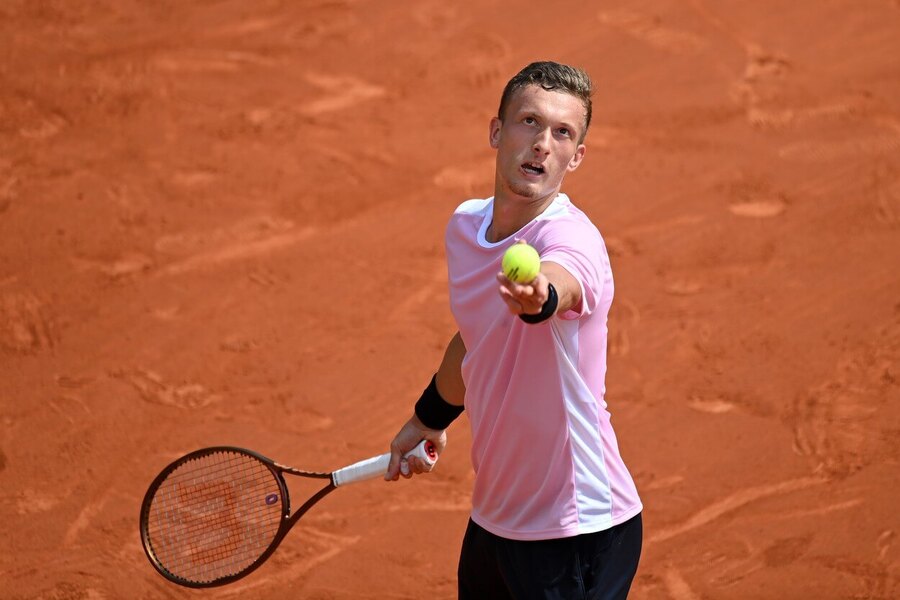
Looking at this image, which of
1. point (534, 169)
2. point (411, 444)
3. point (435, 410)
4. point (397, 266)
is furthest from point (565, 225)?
point (397, 266)

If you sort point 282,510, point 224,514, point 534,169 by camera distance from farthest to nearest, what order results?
point 224,514 < point 282,510 < point 534,169

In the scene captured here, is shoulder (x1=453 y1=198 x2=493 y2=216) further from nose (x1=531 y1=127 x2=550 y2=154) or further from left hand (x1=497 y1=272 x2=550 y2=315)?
left hand (x1=497 y1=272 x2=550 y2=315)

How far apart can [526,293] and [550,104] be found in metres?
0.73

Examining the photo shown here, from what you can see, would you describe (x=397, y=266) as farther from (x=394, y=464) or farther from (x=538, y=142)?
(x=538, y=142)

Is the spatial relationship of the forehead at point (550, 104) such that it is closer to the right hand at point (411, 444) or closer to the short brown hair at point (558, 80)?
the short brown hair at point (558, 80)

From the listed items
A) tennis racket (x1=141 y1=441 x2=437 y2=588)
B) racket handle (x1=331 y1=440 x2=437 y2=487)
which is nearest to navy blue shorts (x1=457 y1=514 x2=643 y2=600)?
racket handle (x1=331 y1=440 x2=437 y2=487)

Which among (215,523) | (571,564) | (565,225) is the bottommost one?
(215,523)

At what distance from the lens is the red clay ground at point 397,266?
451 cm

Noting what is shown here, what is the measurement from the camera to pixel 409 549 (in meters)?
4.43

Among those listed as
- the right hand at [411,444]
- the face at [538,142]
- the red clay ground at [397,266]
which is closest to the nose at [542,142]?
the face at [538,142]

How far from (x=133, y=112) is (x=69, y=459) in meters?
2.62

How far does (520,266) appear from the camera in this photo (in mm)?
2213

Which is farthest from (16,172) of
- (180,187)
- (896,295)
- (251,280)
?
(896,295)

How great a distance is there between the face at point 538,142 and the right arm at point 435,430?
51cm
